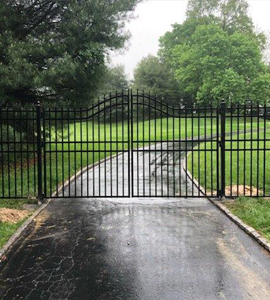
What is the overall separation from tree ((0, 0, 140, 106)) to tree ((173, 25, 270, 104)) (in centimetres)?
2501

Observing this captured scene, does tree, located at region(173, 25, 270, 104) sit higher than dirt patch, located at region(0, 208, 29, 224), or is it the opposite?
tree, located at region(173, 25, 270, 104)

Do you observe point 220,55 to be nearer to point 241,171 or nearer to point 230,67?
point 230,67

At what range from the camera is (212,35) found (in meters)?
38.9

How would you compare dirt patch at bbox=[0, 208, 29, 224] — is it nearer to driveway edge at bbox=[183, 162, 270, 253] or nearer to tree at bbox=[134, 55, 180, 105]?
driveway edge at bbox=[183, 162, 270, 253]

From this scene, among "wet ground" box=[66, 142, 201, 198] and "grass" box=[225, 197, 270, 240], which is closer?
"grass" box=[225, 197, 270, 240]

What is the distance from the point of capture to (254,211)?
738cm

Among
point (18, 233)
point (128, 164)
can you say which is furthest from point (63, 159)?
point (18, 233)

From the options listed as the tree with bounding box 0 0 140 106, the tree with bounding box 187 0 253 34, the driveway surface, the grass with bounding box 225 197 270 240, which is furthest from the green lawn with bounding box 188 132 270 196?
the tree with bounding box 187 0 253 34

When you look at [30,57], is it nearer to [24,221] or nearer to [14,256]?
[24,221]

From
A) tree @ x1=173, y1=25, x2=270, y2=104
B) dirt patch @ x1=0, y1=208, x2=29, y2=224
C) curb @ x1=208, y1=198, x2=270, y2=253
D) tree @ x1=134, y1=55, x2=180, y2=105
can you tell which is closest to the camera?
curb @ x1=208, y1=198, x2=270, y2=253

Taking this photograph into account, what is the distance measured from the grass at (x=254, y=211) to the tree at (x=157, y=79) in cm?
4197

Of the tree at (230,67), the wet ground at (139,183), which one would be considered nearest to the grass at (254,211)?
the wet ground at (139,183)

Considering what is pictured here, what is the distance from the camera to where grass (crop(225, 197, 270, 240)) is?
653 cm

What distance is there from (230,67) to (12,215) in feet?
118
